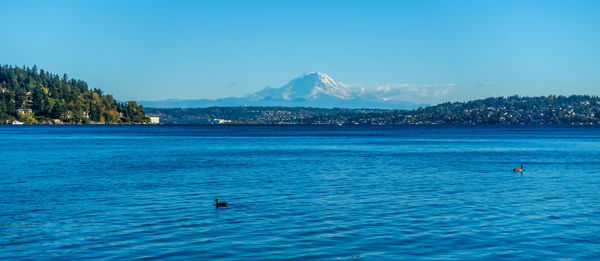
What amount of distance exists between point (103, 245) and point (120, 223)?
454 centimetres

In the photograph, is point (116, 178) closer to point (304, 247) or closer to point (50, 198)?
point (50, 198)

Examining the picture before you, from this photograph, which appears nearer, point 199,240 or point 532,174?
point 199,240

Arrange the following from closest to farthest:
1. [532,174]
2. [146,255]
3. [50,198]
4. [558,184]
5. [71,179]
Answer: [146,255] → [50,198] → [558,184] → [71,179] → [532,174]

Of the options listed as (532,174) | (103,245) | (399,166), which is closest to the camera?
(103,245)

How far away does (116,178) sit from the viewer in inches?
1932

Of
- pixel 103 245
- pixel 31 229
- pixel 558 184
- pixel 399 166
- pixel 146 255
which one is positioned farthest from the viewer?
pixel 399 166

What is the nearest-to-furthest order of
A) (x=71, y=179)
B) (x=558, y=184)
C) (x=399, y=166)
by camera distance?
(x=558, y=184) < (x=71, y=179) < (x=399, y=166)

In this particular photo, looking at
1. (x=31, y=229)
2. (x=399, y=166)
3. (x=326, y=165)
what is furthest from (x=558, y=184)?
(x=31, y=229)

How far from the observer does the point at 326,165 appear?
6316 centimetres

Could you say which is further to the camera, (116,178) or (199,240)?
(116,178)

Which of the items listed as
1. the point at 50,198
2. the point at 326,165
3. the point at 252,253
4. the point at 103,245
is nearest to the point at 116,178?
the point at 50,198

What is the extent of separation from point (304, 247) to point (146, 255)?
18.6ft

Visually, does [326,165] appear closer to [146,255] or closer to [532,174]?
[532,174]

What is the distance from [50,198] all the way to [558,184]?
3450 centimetres
